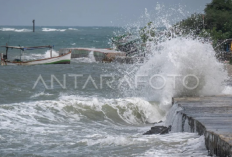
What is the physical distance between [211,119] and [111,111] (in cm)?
551

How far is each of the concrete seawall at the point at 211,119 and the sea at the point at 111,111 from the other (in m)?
0.25

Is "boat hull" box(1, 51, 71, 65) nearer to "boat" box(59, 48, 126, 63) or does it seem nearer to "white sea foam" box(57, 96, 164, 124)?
"boat" box(59, 48, 126, 63)

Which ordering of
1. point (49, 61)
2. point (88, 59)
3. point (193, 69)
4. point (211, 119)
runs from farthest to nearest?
point (88, 59)
point (49, 61)
point (193, 69)
point (211, 119)

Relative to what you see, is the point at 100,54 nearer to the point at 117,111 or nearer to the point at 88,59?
the point at 88,59

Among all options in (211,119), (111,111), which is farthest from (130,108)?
(211,119)

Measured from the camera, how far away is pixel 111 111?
14.8 metres

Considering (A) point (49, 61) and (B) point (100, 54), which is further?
(B) point (100, 54)

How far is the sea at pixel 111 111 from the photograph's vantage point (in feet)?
30.7

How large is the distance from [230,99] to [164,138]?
357 cm

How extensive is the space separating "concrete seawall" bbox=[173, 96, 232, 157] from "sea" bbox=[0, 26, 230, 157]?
0.83ft

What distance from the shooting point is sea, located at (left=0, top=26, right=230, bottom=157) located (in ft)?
30.7

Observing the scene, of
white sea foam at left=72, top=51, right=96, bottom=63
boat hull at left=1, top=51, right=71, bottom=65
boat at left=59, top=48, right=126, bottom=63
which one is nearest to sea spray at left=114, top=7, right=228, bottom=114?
boat hull at left=1, top=51, right=71, bottom=65

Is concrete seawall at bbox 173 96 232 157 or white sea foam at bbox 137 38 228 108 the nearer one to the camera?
concrete seawall at bbox 173 96 232 157

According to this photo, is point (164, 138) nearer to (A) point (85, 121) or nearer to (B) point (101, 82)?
(A) point (85, 121)
